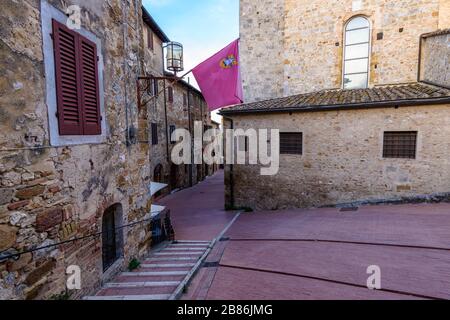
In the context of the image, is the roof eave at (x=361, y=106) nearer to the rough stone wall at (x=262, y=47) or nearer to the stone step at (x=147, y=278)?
the rough stone wall at (x=262, y=47)

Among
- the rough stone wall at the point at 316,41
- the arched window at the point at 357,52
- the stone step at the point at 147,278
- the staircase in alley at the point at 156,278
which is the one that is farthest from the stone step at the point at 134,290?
the arched window at the point at 357,52

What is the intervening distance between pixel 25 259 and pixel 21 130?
54.5 inches

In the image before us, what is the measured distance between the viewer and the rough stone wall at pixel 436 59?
9711mm

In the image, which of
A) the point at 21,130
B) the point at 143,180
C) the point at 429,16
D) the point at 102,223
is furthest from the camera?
the point at 429,16

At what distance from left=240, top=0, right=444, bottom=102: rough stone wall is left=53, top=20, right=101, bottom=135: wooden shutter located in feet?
37.1

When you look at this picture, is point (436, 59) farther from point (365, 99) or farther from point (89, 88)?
point (89, 88)

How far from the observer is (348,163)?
9883 millimetres

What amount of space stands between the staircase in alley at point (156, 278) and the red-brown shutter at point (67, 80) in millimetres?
2535

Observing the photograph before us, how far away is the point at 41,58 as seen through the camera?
3.01 metres

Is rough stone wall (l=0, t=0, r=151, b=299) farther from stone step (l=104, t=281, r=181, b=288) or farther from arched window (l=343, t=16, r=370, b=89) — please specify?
arched window (l=343, t=16, r=370, b=89)

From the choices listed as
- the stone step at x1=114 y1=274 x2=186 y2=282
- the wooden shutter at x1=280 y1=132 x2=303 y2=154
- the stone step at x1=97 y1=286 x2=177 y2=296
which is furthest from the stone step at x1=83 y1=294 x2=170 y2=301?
the wooden shutter at x1=280 y1=132 x2=303 y2=154

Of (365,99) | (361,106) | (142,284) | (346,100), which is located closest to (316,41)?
(346,100)
